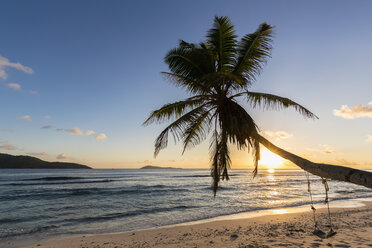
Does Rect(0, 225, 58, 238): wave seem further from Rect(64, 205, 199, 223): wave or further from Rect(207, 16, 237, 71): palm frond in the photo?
Rect(207, 16, 237, 71): palm frond

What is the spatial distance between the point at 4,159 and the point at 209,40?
640 feet

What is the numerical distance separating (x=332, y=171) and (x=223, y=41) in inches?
191

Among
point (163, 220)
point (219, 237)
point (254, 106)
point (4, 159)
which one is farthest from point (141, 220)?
point (4, 159)

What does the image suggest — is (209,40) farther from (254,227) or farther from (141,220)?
(141,220)

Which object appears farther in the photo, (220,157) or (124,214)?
(124,214)

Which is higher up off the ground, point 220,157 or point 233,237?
point 220,157

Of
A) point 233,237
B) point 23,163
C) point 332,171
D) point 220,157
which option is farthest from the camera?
point 23,163

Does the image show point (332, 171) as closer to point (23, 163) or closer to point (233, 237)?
Answer: point (233, 237)

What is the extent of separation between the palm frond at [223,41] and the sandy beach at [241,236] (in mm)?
6696

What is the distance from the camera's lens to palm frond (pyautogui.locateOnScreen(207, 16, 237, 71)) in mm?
6762

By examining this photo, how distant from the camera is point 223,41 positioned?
6.81 metres

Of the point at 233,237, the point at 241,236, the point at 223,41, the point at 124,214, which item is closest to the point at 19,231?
the point at 124,214

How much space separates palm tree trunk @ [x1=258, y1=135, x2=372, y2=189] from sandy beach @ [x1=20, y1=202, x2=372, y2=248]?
14.7 feet

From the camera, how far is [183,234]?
979cm
